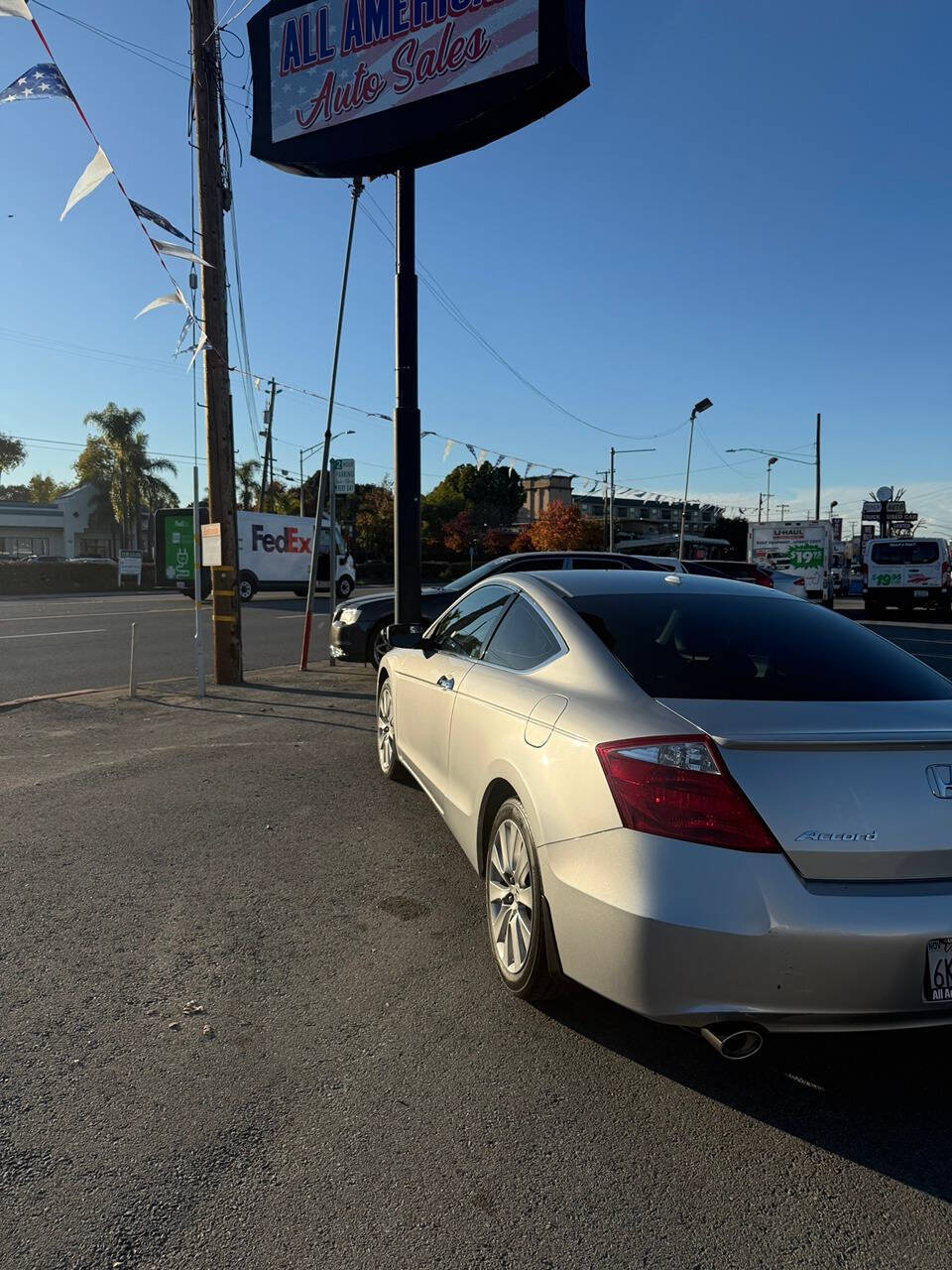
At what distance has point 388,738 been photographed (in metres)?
6.26

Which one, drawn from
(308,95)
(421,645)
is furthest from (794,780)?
(308,95)

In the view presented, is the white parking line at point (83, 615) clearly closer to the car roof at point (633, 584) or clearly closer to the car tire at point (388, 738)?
the car tire at point (388, 738)

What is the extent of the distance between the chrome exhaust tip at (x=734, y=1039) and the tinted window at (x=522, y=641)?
1.50m

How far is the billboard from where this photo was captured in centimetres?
899

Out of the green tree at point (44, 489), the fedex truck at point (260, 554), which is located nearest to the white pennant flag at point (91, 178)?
the fedex truck at point (260, 554)

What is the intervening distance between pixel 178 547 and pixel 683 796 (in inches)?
1117

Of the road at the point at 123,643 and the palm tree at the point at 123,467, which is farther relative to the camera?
the palm tree at the point at 123,467

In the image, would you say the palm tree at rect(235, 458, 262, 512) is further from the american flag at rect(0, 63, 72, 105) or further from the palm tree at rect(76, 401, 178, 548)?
the american flag at rect(0, 63, 72, 105)

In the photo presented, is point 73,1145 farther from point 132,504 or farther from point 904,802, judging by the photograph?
point 132,504

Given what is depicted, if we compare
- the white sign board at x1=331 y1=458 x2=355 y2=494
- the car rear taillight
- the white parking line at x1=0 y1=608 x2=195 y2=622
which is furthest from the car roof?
the white parking line at x1=0 y1=608 x2=195 y2=622

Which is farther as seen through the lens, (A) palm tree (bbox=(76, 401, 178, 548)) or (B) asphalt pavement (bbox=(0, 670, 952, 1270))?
(A) palm tree (bbox=(76, 401, 178, 548))

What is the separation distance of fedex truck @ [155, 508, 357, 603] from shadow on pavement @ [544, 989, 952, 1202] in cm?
2506

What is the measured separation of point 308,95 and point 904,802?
10782 millimetres

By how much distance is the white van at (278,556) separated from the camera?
30.3 meters
